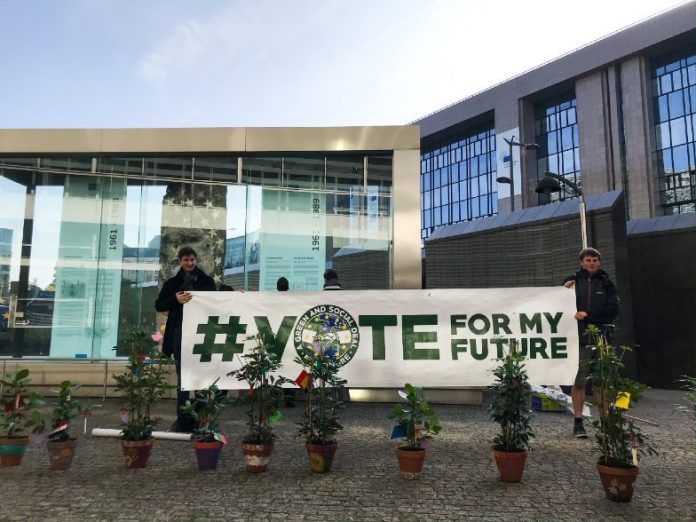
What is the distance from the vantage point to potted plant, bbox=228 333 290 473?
396cm

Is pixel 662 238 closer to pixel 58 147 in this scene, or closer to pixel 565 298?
pixel 565 298

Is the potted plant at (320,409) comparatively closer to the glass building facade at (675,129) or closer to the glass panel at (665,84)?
the glass building facade at (675,129)

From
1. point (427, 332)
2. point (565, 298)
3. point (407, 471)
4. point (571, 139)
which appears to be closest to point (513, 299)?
point (565, 298)

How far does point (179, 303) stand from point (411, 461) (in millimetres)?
2926

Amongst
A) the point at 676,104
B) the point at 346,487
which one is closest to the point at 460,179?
the point at 676,104

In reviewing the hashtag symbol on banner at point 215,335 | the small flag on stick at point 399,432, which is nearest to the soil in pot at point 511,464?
the small flag on stick at point 399,432

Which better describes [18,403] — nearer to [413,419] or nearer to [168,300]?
[168,300]

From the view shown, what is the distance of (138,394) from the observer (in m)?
4.29

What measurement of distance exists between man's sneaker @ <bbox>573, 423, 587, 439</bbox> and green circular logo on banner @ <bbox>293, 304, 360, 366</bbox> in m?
2.52

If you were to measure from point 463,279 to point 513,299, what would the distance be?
27.2 feet

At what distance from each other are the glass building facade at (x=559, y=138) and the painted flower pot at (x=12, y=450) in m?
44.8

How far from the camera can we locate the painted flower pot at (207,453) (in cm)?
402

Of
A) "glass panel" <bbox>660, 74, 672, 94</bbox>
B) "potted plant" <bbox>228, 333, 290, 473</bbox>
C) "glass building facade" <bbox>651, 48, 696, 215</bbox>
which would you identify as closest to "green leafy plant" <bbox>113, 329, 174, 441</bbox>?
"potted plant" <bbox>228, 333, 290, 473</bbox>

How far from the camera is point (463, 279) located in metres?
13.5
